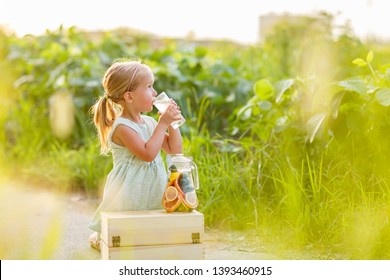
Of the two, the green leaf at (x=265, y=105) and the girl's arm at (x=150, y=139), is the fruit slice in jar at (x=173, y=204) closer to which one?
the girl's arm at (x=150, y=139)

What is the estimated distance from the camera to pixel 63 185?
5.21m

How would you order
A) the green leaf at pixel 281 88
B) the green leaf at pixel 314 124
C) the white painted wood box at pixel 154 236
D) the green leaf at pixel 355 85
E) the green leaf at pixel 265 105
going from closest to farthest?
the white painted wood box at pixel 154 236 → the green leaf at pixel 355 85 → the green leaf at pixel 314 124 → the green leaf at pixel 281 88 → the green leaf at pixel 265 105

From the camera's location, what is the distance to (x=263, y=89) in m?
4.41

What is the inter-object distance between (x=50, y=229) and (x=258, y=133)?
1.40 meters

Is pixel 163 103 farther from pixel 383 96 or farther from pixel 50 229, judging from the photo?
pixel 50 229

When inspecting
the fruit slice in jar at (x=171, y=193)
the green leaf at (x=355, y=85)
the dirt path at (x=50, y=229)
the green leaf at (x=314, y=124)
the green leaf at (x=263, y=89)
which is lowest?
the dirt path at (x=50, y=229)

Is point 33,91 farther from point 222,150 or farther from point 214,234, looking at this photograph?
point 214,234

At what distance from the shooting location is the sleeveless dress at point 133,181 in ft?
10.9

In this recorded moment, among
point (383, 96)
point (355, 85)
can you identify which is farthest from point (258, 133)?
point (383, 96)

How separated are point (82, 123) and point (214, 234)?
2.20m

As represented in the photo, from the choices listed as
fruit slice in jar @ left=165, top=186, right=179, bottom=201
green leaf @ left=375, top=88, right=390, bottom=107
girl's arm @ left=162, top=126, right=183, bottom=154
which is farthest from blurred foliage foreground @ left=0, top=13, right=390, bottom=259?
fruit slice in jar @ left=165, top=186, right=179, bottom=201

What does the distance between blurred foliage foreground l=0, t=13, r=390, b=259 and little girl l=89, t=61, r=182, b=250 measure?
75 cm

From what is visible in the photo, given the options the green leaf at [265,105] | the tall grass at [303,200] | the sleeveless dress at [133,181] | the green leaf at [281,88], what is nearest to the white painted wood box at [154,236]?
the sleeveless dress at [133,181]
